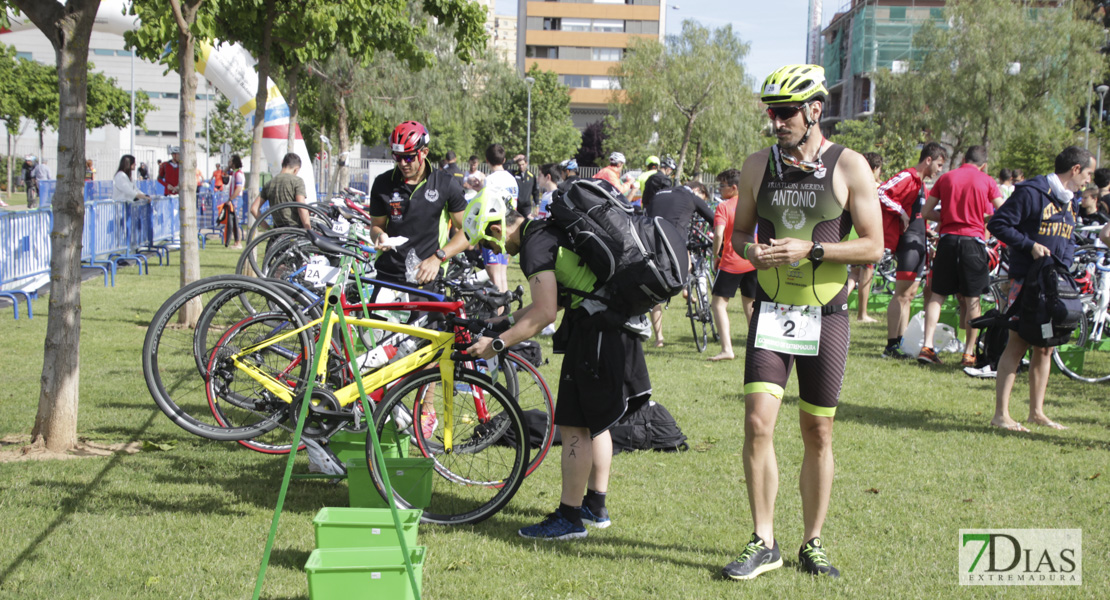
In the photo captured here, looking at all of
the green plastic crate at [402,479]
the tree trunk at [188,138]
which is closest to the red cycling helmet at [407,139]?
the green plastic crate at [402,479]

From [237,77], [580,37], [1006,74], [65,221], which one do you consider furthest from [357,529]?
[580,37]

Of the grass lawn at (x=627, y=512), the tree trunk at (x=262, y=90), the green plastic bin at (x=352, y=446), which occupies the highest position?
Answer: the tree trunk at (x=262, y=90)

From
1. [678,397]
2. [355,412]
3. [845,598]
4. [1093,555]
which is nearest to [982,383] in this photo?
[678,397]

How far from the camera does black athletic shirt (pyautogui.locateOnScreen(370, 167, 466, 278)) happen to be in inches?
245

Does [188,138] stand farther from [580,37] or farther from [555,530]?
[580,37]

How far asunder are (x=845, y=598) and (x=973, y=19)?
5403cm

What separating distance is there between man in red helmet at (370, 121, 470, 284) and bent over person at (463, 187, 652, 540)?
1.43m

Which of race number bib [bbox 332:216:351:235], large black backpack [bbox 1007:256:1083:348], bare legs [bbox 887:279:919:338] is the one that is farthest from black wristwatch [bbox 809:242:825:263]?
race number bib [bbox 332:216:351:235]

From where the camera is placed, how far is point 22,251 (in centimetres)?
1165

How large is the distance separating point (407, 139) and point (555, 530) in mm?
2726

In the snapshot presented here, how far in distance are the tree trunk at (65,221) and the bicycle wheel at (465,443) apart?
6.98 ft

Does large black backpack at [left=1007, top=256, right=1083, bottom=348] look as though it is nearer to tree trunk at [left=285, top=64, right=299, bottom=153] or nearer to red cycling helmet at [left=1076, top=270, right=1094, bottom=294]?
red cycling helmet at [left=1076, top=270, right=1094, bottom=294]

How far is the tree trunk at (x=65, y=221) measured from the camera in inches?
218

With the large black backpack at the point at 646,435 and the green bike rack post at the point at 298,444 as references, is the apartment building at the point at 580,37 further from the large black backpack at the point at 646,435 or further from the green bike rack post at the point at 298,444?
the green bike rack post at the point at 298,444
